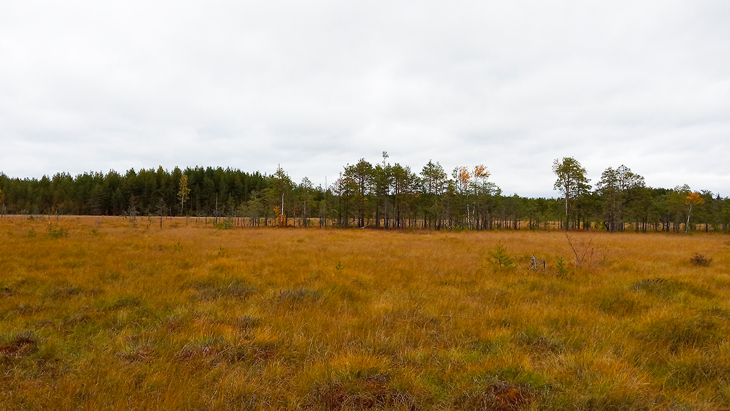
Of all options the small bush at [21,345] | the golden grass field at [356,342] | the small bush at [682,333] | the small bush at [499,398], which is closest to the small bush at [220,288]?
the golden grass field at [356,342]

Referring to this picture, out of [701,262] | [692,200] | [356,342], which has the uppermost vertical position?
[692,200]

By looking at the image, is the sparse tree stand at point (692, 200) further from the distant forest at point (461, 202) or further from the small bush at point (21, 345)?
the small bush at point (21, 345)

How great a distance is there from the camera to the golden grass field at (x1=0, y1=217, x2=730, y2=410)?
131 inches

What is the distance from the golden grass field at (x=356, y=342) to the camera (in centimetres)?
332

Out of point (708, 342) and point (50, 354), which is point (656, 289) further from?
point (50, 354)

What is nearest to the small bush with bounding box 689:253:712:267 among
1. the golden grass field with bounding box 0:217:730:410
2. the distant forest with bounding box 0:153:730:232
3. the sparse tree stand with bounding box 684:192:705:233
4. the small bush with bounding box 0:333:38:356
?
the golden grass field with bounding box 0:217:730:410

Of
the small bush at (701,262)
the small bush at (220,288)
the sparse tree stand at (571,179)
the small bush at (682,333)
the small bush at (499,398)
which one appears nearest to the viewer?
the small bush at (499,398)

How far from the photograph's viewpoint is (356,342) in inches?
186

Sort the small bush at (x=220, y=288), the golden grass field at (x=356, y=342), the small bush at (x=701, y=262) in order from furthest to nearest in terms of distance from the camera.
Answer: the small bush at (x=701, y=262)
the small bush at (x=220, y=288)
the golden grass field at (x=356, y=342)

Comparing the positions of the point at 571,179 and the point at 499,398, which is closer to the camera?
the point at 499,398

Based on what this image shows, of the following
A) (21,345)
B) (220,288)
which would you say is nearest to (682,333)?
(220,288)

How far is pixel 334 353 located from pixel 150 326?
339 cm

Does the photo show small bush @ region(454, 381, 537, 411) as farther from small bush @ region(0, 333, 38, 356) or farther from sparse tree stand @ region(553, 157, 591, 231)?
sparse tree stand @ region(553, 157, 591, 231)

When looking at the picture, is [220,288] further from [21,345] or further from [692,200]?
[692,200]
